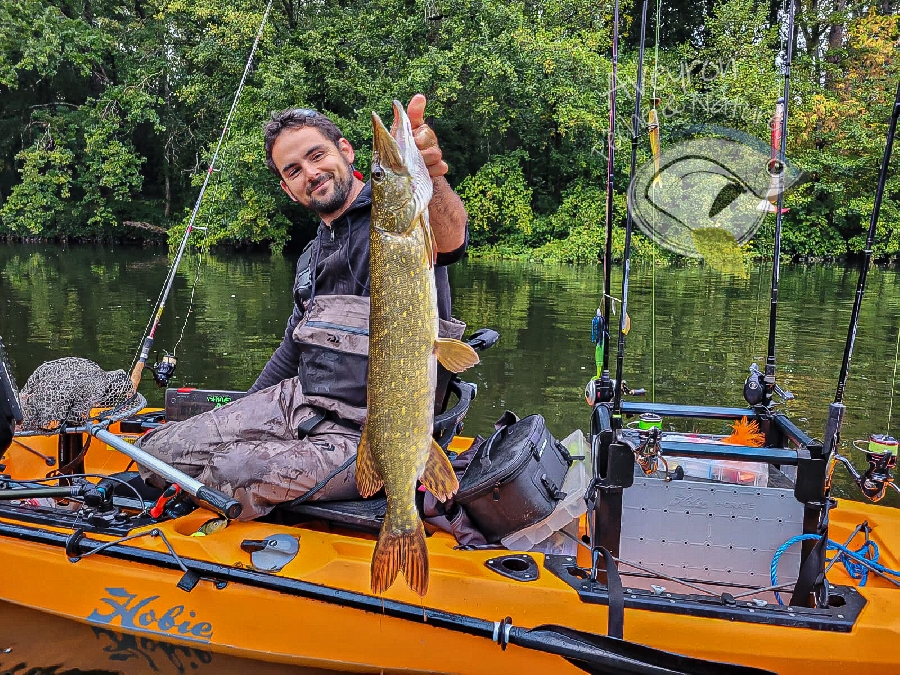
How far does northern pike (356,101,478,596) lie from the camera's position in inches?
76.5

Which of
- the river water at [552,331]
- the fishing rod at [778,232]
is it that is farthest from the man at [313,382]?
the fishing rod at [778,232]

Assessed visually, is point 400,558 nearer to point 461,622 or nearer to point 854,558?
point 461,622

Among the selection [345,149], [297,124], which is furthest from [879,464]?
[297,124]

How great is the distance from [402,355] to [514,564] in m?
1.24

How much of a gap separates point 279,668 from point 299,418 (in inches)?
43.3

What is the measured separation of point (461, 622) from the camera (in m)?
2.74

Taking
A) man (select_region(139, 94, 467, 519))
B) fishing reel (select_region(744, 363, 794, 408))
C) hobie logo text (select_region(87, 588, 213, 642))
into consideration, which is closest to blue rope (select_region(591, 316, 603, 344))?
fishing reel (select_region(744, 363, 794, 408))

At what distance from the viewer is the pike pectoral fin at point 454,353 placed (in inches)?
87.1

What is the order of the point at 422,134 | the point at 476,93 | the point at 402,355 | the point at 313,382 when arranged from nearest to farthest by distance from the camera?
the point at 422,134
the point at 402,355
the point at 313,382
the point at 476,93

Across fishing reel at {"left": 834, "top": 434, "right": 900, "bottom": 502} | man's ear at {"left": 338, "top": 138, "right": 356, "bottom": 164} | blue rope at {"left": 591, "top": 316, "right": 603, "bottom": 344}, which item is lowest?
fishing reel at {"left": 834, "top": 434, "right": 900, "bottom": 502}

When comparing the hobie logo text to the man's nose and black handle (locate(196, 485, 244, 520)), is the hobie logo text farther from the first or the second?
the man's nose

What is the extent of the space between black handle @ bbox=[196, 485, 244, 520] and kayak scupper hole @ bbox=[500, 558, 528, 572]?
3.63ft

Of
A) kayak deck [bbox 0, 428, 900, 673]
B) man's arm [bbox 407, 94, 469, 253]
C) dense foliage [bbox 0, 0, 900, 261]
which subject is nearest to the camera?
kayak deck [bbox 0, 428, 900, 673]

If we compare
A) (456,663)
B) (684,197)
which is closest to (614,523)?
(456,663)
